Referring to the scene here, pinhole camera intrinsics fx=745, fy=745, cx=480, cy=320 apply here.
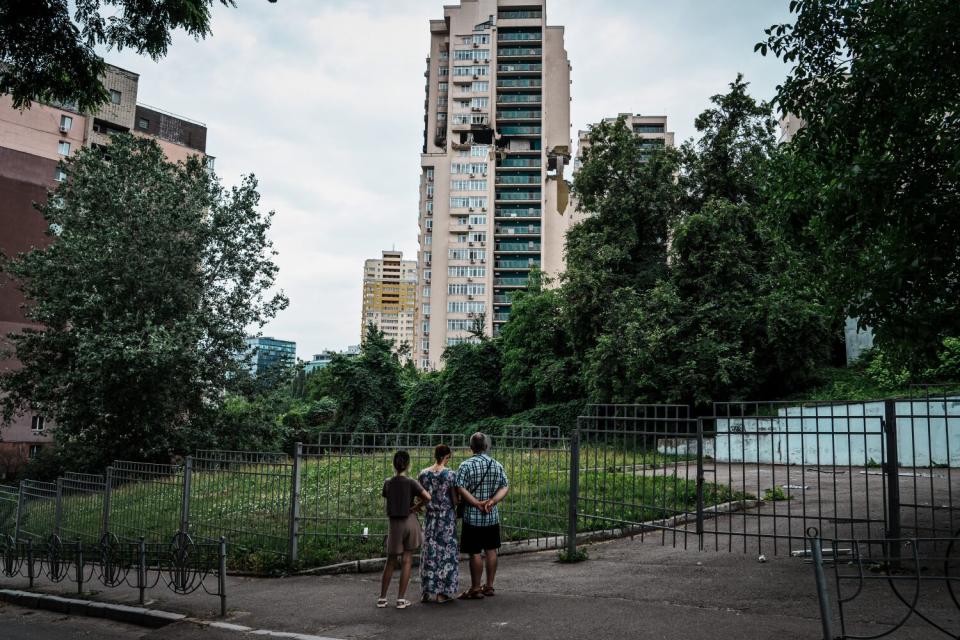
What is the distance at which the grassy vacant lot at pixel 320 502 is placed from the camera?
1073 centimetres

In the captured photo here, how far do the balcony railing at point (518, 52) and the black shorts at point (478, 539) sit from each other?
8972 centimetres

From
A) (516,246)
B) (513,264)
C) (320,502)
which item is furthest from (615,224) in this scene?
(516,246)

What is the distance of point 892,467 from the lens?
7.77m

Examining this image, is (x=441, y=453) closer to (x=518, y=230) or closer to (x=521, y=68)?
(x=518, y=230)

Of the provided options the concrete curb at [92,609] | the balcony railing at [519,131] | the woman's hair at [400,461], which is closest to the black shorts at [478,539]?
the woman's hair at [400,461]

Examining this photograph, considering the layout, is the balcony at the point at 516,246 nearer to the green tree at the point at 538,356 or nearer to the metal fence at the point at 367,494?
the green tree at the point at 538,356

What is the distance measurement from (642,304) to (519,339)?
45.2 ft

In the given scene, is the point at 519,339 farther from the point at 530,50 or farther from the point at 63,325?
the point at 530,50

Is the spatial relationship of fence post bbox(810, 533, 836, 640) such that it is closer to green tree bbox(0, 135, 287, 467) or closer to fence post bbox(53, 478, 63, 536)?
fence post bbox(53, 478, 63, 536)

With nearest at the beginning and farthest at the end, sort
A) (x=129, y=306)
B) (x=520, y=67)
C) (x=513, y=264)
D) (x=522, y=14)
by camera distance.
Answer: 1. (x=129, y=306)
2. (x=513, y=264)
3. (x=520, y=67)
4. (x=522, y=14)

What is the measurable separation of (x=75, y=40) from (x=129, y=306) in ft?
64.2

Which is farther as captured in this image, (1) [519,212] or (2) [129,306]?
(1) [519,212]

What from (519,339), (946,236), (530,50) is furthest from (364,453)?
(530,50)

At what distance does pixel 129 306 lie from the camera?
2680 centimetres
